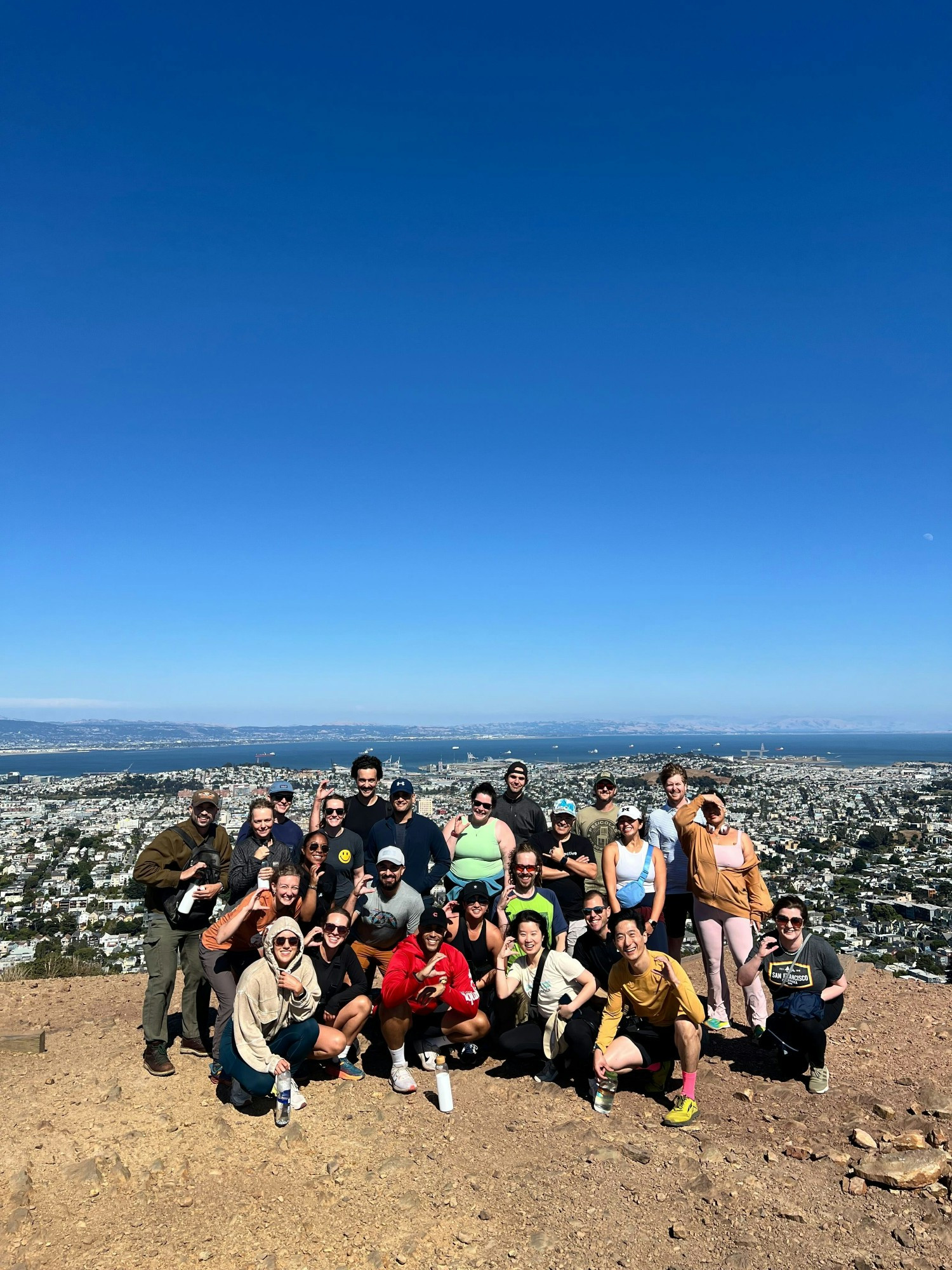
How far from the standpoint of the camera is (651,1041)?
5.06 metres

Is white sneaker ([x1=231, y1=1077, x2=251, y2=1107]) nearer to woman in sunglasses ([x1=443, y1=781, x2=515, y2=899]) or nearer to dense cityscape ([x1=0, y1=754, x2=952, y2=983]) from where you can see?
woman in sunglasses ([x1=443, y1=781, x2=515, y2=899])

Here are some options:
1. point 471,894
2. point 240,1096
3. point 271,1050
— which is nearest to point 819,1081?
point 471,894

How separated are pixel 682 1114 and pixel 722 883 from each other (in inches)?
72.9

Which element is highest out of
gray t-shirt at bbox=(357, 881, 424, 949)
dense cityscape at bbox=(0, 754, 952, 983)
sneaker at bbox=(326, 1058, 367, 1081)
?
gray t-shirt at bbox=(357, 881, 424, 949)

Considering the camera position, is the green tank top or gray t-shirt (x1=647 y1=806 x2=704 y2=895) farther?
gray t-shirt (x1=647 y1=806 x2=704 y2=895)

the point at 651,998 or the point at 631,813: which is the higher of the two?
the point at 631,813

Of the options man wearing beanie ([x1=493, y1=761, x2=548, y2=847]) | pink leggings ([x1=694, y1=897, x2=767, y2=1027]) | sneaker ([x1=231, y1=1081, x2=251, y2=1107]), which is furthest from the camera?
man wearing beanie ([x1=493, y1=761, x2=548, y2=847])

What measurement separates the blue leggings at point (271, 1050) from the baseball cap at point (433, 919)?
3.43 ft

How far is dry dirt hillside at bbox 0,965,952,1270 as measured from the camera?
3.55 meters

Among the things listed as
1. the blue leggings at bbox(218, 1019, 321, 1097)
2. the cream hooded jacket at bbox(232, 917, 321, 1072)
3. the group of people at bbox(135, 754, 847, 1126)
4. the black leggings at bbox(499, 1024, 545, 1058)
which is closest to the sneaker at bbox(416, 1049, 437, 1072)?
the group of people at bbox(135, 754, 847, 1126)

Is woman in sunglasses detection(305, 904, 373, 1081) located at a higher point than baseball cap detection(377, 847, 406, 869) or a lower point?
lower

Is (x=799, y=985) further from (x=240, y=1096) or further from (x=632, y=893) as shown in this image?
(x=240, y=1096)

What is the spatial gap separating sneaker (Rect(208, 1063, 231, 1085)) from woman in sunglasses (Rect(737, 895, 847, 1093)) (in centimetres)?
398

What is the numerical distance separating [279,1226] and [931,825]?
29701mm
